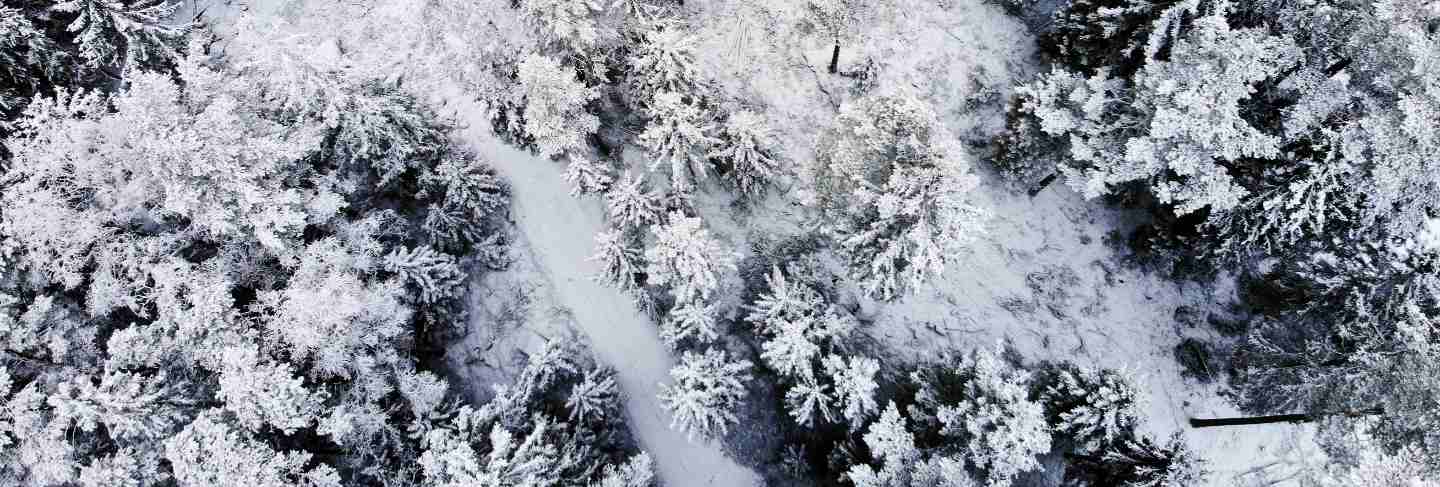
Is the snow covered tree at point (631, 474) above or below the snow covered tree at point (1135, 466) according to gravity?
below

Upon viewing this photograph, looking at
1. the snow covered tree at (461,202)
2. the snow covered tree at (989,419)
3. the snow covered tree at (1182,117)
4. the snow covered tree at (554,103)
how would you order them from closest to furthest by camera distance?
Result: 1. the snow covered tree at (989,419)
2. the snow covered tree at (1182,117)
3. the snow covered tree at (554,103)
4. the snow covered tree at (461,202)

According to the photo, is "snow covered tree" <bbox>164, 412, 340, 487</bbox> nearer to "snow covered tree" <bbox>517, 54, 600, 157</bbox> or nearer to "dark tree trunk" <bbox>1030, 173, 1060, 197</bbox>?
"snow covered tree" <bbox>517, 54, 600, 157</bbox>

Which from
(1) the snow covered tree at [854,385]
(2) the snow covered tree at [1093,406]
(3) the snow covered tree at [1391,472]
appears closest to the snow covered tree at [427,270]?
(1) the snow covered tree at [854,385]

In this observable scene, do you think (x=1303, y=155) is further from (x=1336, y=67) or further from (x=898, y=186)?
(x=898, y=186)

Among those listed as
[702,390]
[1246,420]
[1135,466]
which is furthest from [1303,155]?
[702,390]

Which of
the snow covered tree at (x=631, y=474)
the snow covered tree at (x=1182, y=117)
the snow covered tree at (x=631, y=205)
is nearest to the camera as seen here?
the snow covered tree at (x=1182, y=117)

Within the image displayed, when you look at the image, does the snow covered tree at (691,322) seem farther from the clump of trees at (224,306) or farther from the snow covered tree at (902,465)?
the snow covered tree at (902,465)

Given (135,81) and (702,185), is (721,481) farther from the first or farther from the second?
(135,81)
